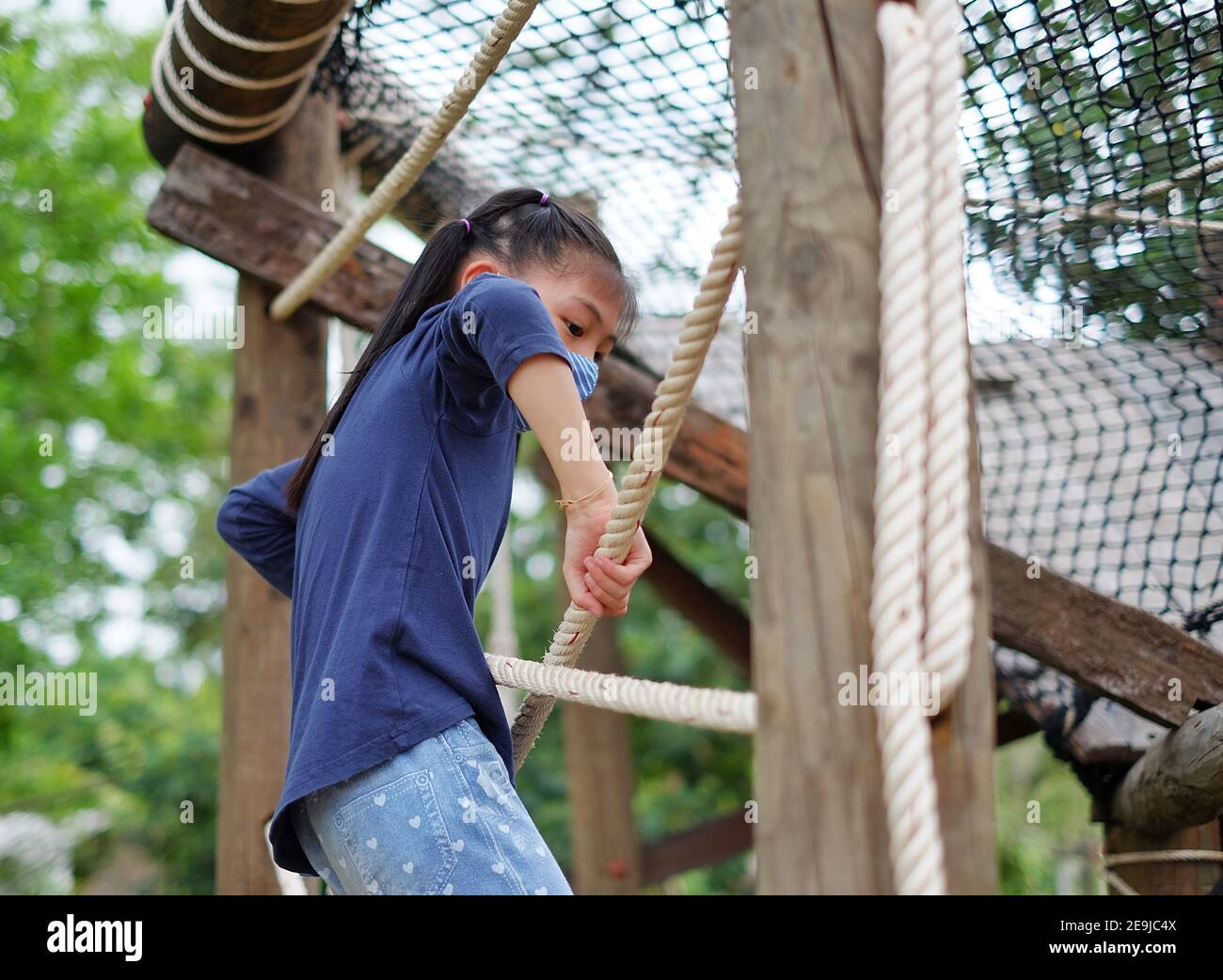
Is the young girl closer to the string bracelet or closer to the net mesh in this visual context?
the string bracelet

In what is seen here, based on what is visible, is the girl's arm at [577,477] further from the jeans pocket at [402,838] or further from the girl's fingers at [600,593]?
the jeans pocket at [402,838]

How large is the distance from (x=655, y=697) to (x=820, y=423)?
7.9 inches

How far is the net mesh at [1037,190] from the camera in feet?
4.86

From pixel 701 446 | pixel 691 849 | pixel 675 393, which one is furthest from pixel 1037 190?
pixel 691 849

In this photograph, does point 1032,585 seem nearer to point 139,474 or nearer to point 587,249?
point 587,249

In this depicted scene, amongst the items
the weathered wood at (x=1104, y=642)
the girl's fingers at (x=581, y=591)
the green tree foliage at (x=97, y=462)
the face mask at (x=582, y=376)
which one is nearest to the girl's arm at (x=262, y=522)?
the face mask at (x=582, y=376)

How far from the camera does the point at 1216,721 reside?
4.84ft

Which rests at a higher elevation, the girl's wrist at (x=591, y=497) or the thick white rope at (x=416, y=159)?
the thick white rope at (x=416, y=159)

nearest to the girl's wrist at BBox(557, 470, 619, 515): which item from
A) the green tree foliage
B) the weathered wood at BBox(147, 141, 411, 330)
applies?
the weathered wood at BBox(147, 141, 411, 330)

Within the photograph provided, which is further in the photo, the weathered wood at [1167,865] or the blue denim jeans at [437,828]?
the weathered wood at [1167,865]

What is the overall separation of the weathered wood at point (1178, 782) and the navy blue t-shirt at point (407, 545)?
100 centimetres

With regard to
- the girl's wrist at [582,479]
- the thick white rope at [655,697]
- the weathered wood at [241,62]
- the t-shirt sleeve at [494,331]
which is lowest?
the thick white rope at [655,697]

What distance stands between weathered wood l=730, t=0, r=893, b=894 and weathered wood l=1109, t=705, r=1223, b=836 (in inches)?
42.9

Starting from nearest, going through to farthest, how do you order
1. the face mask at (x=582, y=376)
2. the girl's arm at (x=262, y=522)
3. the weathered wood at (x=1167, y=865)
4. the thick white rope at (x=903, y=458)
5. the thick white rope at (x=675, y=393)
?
1. the thick white rope at (x=903, y=458)
2. the thick white rope at (x=675, y=393)
3. the face mask at (x=582, y=376)
4. the girl's arm at (x=262, y=522)
5. the weathered wood at (x=1167, y=865)
